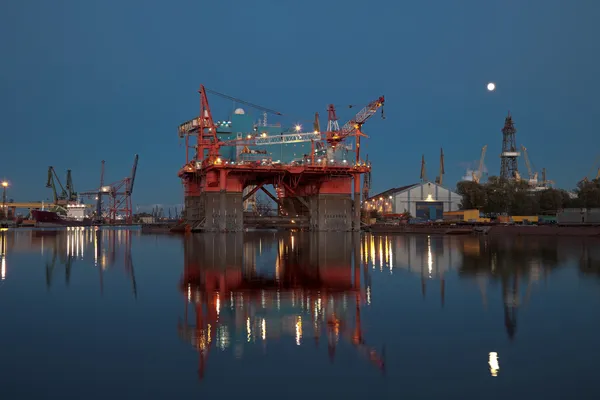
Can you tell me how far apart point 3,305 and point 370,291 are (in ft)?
31.9

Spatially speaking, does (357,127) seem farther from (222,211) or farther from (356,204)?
(222,211)

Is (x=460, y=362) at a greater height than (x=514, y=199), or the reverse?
(x=514, y=199)

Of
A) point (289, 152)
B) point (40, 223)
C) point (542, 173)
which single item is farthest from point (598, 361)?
point (542, 173)

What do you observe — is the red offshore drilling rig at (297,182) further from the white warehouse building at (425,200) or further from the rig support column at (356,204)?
the white warehouse building at (425,200)

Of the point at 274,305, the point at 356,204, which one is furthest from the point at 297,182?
the point at 274,305

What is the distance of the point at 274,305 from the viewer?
12750 millimetres

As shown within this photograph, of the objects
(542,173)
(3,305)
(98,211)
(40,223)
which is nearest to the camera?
(3,305)

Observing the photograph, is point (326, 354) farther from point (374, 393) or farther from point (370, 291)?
point (370, 291)

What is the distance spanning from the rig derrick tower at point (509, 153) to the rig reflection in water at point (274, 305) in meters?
114

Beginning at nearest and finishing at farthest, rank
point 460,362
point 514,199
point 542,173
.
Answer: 1. point 460,362
2. point 514,199
3. point 542,173

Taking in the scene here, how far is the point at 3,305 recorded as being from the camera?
13.4 meters

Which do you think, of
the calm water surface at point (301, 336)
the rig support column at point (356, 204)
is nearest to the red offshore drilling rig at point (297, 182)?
the rig support column at point (356, 204)

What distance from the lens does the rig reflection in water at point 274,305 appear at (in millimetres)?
9477

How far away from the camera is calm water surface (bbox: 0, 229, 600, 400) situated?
23.3 ft
